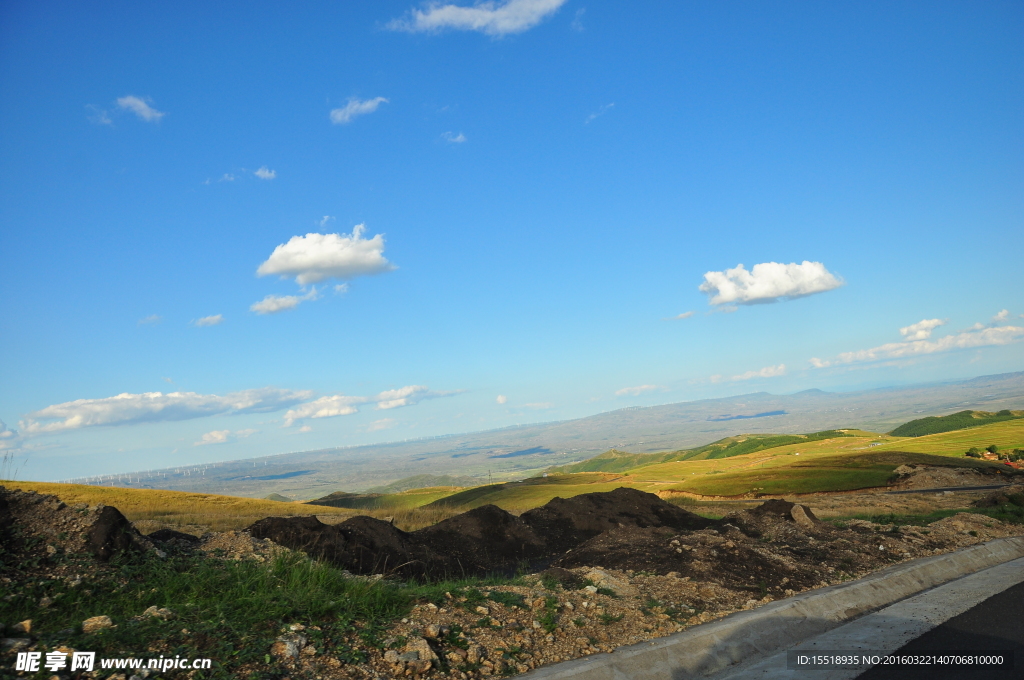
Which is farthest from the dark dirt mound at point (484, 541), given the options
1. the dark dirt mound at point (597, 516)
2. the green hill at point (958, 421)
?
the green hill at point (958, 421)

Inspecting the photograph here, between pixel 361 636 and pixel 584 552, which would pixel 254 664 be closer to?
pixel 361 636

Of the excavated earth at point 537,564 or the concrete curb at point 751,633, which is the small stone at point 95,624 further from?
the concrete curb at point 751,633

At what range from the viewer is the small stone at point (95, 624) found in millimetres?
5566

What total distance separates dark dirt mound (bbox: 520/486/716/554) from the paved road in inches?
419

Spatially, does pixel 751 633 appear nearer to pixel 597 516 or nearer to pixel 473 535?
pixel 473 535

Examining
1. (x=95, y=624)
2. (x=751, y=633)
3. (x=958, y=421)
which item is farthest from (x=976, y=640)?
(x=958, y=421)

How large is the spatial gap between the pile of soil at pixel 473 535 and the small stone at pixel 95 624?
421 cm

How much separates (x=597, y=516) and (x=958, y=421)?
106058 mm

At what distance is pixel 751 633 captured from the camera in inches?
312

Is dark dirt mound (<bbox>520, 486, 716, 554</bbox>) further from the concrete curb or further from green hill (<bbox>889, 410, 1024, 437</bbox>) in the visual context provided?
green hill (<bbox>889, 410, 1024, 437</bbox>)

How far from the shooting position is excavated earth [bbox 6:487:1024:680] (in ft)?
21.7

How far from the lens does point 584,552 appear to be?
13.3m

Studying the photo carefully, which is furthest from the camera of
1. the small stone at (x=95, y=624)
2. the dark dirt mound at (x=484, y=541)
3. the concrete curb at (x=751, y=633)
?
the dark dirt mound at (x=484, y=541)

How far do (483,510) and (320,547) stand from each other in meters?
7.18
